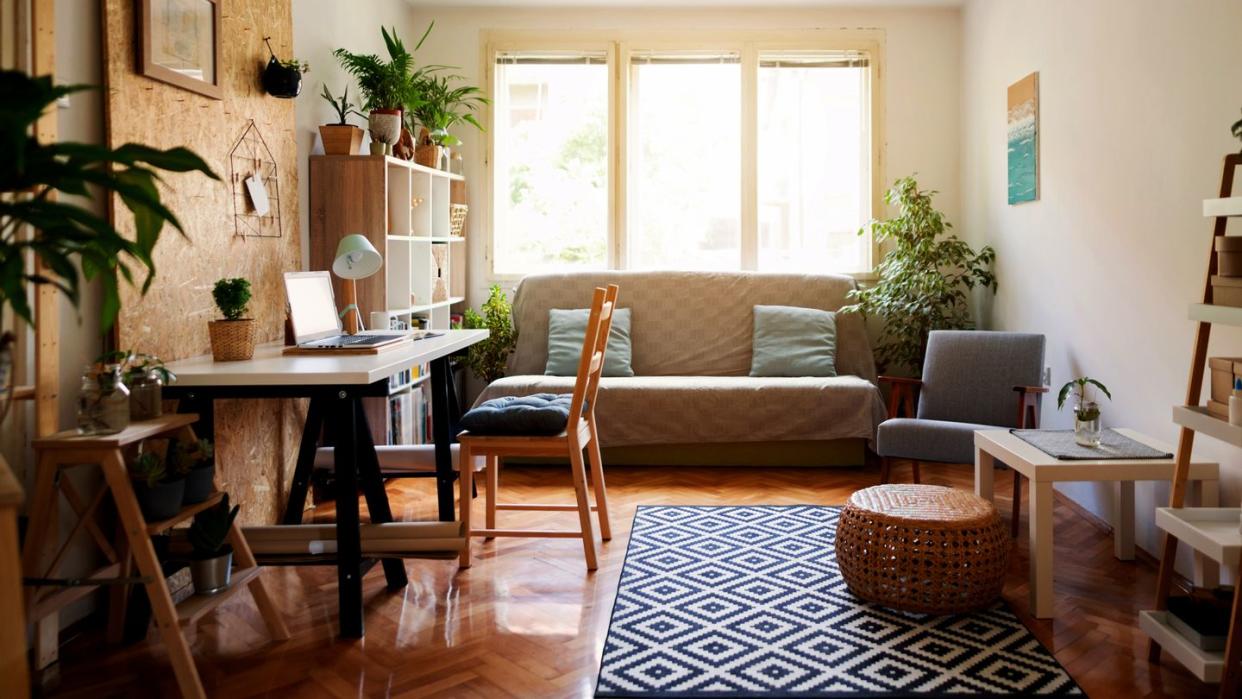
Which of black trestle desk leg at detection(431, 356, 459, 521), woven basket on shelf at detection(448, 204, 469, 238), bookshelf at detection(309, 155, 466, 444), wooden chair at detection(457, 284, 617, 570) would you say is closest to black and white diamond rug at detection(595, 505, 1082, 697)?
wooden chair at detection(457, 284, 617, 570)

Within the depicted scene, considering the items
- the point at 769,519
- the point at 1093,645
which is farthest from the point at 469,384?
the point at 1093,645

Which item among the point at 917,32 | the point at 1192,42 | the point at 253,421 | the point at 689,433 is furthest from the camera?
the point at 917,32

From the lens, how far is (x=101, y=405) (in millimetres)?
2283

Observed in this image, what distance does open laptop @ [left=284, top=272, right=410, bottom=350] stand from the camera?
331 cm

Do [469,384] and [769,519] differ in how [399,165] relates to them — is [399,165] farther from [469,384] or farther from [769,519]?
[769,519]

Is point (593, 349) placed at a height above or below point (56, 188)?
below

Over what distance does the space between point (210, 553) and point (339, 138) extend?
226 cm

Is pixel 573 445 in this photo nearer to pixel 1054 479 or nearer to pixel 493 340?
pixel 1054 479

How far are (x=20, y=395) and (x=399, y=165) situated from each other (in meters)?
2.40

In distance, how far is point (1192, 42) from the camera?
→ 3.21 meters

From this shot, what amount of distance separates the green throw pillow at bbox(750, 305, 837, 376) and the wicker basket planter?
9.75ft

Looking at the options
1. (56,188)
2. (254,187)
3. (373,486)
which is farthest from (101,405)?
(254,187)

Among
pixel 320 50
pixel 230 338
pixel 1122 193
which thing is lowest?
pixel 230 338

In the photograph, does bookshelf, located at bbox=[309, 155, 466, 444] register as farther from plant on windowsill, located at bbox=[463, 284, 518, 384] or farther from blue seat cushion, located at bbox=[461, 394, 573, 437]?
blue seat cushion, located at bbox=[461, 394, 573, 437]
